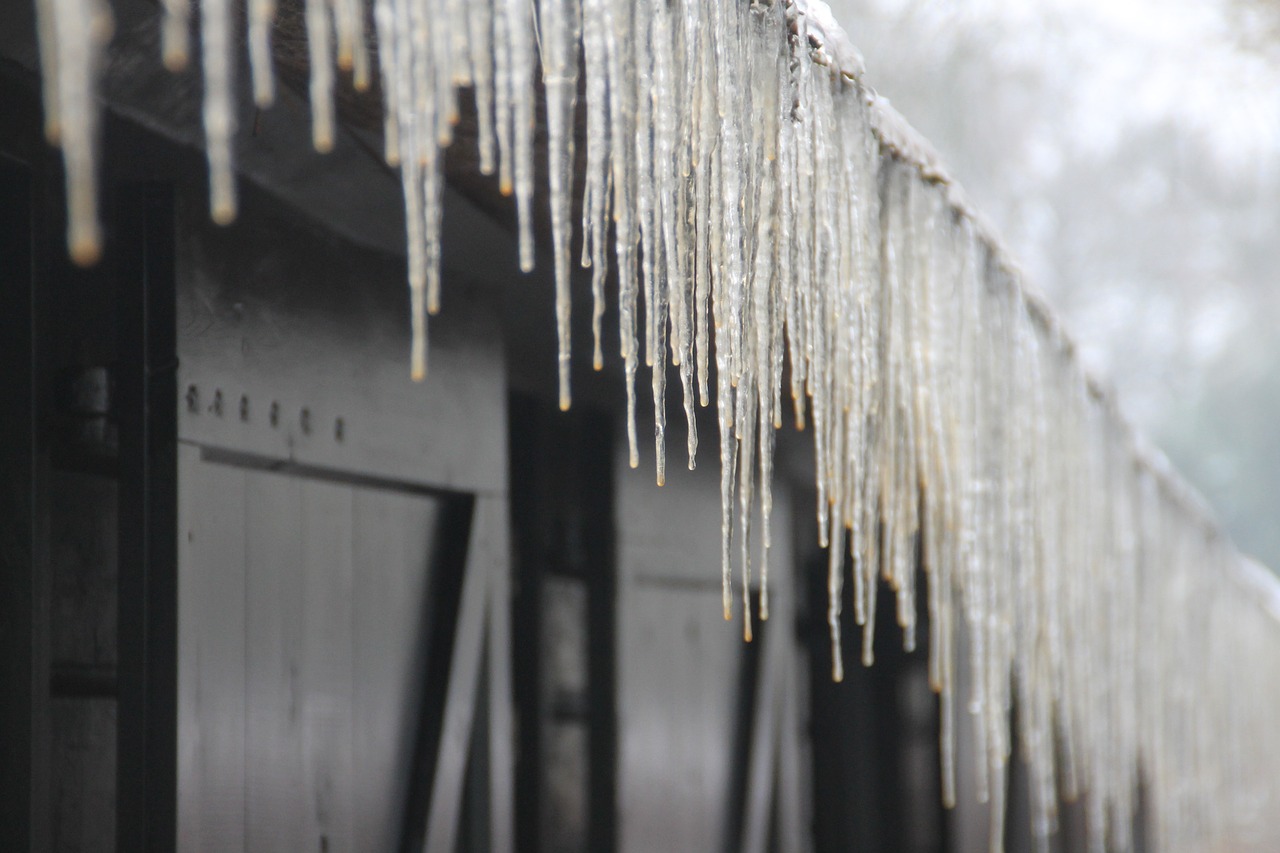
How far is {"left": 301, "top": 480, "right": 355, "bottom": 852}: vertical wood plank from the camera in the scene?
2578 millimetres

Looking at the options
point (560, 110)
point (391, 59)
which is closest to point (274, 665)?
point (560, 110)

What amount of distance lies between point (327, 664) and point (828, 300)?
1240mm

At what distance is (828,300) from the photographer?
229cm

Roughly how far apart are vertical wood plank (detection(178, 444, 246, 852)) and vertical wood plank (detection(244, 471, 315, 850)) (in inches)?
1.6

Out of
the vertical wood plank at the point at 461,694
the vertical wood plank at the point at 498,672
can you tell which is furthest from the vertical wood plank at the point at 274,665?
the vertical wood plank at the point at 498,672

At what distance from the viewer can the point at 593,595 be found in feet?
13.1

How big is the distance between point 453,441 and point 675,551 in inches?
54.7

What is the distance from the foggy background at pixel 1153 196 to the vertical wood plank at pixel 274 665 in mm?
23637

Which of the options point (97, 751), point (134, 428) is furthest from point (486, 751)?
point (134, 428)

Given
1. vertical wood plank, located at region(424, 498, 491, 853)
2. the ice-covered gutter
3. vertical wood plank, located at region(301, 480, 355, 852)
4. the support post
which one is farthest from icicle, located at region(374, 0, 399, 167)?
vertical wood plank, located at region(424, 498, 491, 853)

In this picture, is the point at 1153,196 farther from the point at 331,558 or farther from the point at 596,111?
the point at 596,111

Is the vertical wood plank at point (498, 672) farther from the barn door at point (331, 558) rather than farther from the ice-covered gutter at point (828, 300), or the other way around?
the ice-covered gutter at point (828, 300)

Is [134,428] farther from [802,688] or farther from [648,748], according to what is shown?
[802,688]

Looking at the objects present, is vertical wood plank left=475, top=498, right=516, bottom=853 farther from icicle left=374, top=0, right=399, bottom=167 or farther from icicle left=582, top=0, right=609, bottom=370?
icicle left=374, top=0, right=399, bottom=167
